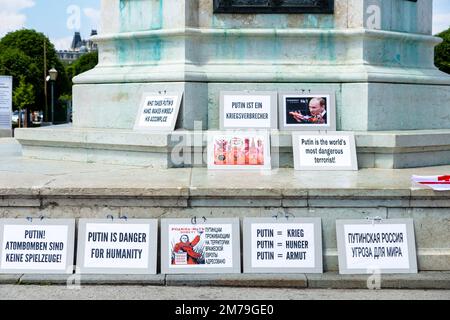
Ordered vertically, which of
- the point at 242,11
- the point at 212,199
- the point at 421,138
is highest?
the point at 242,11

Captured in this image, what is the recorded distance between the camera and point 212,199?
595cm

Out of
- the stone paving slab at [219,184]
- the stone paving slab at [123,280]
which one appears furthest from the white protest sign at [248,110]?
the stone paving slab at [123,280]

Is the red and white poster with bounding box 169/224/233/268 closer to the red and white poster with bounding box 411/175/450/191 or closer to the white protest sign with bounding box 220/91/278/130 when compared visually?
the red and white poster with bounding box 411/175/450/191

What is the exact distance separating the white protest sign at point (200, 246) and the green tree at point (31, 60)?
5432 centimetres

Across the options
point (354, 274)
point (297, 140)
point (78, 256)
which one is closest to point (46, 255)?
point (78, 256)

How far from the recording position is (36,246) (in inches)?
231

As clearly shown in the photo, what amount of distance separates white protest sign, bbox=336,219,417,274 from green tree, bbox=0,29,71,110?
5479cm

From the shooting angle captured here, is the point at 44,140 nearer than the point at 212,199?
No

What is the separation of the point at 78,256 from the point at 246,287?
4.90ft

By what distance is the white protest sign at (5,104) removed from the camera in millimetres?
24797

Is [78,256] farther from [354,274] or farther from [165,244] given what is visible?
[354,274]

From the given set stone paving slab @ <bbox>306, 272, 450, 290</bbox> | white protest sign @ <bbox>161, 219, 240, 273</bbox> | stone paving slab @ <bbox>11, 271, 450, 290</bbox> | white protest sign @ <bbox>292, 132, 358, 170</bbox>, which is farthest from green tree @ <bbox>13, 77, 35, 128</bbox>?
stone paving slab @ <bbox>306, 272, 450, 290</bbox>

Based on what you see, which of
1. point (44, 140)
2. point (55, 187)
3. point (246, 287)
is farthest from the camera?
point (44, 140)

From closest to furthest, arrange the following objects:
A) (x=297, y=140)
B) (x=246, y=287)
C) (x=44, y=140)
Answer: (x=246, y=287), (x=297, y=140), (x=44, y=140)
